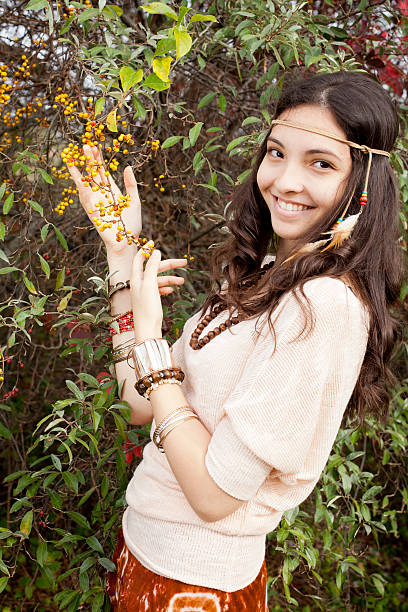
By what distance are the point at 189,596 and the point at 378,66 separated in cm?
173

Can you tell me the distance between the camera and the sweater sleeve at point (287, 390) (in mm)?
1017

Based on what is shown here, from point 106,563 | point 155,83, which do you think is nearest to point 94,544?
point 106,563

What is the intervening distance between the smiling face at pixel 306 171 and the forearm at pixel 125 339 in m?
0.40

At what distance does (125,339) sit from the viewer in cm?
142

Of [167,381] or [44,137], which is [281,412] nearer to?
[167,381]

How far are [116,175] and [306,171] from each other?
0.97m

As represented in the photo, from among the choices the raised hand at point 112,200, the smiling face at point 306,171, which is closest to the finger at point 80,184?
the raised hand at point 112,200

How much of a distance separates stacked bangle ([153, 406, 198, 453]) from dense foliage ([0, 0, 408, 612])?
302mm

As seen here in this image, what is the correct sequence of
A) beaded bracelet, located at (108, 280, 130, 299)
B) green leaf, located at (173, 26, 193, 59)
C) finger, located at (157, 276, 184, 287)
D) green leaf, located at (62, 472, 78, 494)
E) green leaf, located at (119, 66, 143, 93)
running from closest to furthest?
green leaf, located at (173, 26, 193, 59) < green leaf, located at (119, 66, 143, 93) < finger, located at (157, 276, 184, 287) < beaded bracelet, located at (108, 280, 130, 299) < green leaf, located at (62, 472, 78, 494)

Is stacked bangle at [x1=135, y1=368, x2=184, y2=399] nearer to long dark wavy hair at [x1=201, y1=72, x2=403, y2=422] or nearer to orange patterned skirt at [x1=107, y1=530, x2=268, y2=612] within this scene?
long dark wavy hair at [x1=201, y1=72, x2=403, y2=422]

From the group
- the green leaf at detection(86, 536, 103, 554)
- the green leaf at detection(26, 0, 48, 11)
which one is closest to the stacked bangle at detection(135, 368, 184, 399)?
the green leaf at detection(86, 536, 103, 554)

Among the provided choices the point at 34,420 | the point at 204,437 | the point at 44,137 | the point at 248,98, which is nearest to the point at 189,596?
the point at 204,437

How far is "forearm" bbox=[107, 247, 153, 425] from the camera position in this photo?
1428mm

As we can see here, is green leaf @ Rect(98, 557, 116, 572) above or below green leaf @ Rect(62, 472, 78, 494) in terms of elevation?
below
